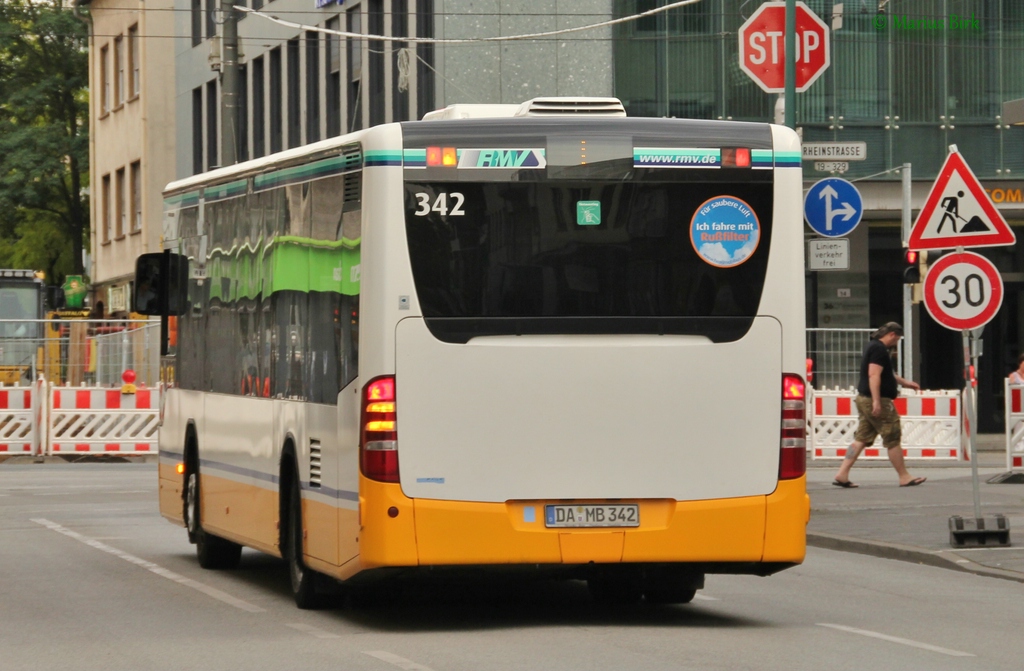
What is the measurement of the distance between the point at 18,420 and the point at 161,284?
18.0 meters

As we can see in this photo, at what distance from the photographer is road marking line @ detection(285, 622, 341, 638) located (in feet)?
35.4

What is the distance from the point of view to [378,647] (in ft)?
33.6

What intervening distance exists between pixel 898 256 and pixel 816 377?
7.72 metres

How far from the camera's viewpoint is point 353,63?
43844 mm

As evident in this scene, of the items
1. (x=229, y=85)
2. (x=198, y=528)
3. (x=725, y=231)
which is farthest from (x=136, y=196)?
(x=725, y=231)

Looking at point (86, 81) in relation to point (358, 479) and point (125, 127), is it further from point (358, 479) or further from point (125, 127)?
point (358, 479)

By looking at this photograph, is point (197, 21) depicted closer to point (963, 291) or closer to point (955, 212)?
point (955, 212)

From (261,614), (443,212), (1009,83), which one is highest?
(1009,83)

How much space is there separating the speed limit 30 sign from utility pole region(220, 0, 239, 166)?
13158mm

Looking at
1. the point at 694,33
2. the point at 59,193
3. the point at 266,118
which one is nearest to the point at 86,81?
the point at 59,193

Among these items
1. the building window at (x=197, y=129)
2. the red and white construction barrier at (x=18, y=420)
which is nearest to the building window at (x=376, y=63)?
the red and white construction barrier at (x=18, y=420)

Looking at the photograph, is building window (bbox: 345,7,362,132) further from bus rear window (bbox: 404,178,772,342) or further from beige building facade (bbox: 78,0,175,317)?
bus rear window (bbox: 404,178,772,342)

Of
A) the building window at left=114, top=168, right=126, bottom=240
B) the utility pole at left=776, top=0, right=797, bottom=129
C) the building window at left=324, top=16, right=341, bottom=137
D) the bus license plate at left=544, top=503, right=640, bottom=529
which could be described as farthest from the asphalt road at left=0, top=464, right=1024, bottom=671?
the building window at left=114, top=168, right=126, bottom=240

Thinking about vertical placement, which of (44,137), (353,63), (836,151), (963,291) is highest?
(44,137)
